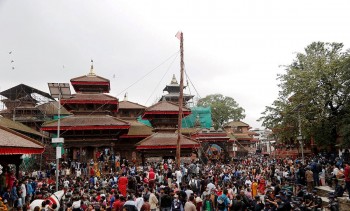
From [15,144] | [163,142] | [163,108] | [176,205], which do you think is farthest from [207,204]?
[163,108]

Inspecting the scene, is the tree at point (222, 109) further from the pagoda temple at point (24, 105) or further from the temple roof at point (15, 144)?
the temple roof at point (15, 144)

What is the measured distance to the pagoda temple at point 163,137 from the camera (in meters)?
29.2

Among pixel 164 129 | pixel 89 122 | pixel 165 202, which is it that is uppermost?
pixel 89 122

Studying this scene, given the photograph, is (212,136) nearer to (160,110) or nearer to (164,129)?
(164,129)

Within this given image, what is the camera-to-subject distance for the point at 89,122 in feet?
106

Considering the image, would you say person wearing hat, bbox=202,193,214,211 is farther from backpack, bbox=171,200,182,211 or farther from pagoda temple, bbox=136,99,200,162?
pagoda temple, bbox=136,99,200,162

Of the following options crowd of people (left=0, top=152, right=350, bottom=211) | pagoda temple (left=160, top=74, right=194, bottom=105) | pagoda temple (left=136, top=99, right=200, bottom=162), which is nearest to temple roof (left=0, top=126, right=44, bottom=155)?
crowd of people (left=0, top=152, right=350, bottom=211)

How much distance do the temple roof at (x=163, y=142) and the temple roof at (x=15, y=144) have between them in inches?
534

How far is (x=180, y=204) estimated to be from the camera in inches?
481

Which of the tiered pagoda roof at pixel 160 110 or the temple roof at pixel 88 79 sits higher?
the temple roof at pixel 88 79

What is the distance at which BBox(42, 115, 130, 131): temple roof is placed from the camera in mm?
31141

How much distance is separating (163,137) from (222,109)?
45927 mm

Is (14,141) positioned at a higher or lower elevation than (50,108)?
lower

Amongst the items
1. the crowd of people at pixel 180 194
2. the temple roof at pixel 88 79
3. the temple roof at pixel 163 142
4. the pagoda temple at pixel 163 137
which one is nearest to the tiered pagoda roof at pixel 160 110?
the pagoda temple at pixel 163 137
